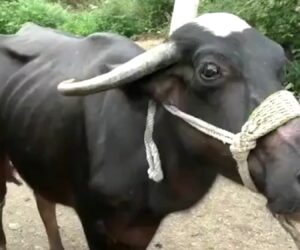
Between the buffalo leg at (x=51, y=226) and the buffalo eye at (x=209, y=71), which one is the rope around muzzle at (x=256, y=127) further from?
the buffalo leg at (x=51, y=226)

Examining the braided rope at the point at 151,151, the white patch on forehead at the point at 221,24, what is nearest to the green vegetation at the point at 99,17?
the braided rope at the point at 151,151

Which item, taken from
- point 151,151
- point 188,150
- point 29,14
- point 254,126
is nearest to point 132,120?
point 151,151

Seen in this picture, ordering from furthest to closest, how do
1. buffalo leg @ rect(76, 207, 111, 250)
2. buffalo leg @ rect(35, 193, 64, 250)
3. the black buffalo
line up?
1. buffalo leg @ rect(35, 193, 64, 250)
2. buffalo leg @ rect(76, 207, 111, 250)
3. the black buffalo

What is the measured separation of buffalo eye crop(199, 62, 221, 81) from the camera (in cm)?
285

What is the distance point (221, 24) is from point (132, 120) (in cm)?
67

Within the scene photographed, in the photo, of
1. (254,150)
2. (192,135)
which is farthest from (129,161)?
(254,150)

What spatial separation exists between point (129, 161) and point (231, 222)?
7.11ft

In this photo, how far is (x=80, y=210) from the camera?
12.4 ft

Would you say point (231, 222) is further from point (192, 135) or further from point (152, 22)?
point (152, 22)

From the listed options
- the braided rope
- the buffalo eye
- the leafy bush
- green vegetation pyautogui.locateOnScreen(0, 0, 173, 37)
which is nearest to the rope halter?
the buffalo eye

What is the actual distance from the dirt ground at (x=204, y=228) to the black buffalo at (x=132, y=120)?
1172mm

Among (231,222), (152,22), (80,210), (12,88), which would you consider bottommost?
(152,22)

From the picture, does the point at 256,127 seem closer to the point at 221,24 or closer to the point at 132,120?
the point at 221,24

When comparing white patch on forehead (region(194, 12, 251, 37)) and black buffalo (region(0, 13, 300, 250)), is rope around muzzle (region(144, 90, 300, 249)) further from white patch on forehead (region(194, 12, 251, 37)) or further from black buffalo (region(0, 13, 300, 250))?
white patch on forehead (region(194, 12, 251, 37))
